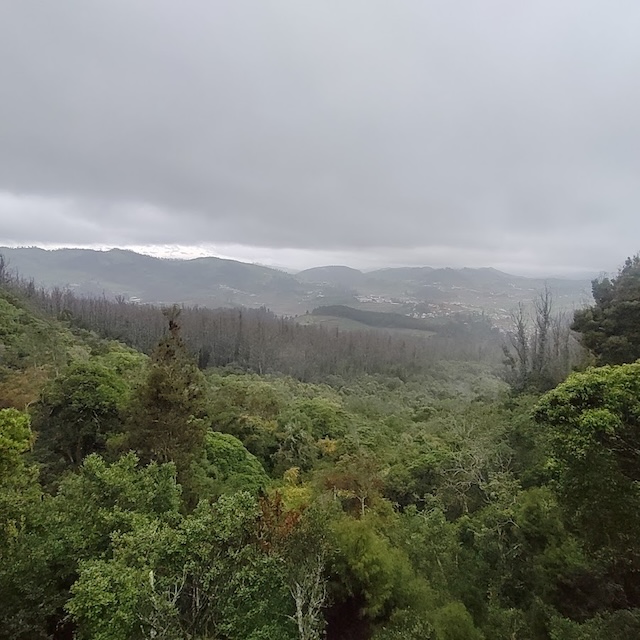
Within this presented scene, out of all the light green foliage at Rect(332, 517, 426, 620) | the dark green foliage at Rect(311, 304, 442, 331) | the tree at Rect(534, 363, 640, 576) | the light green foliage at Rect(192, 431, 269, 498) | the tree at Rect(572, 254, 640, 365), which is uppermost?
the tree at Rect(572, 254, 640, 365)

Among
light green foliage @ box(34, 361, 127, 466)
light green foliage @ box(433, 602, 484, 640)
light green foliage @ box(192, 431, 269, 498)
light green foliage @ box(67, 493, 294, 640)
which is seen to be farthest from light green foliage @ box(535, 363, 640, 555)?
light green foliage @ box(34, 361, 127, 466)

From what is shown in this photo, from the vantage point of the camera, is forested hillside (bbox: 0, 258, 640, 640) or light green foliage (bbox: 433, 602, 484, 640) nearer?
forested hillside (bbox: 0, 258, 640, 640)

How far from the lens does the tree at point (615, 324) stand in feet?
48.1

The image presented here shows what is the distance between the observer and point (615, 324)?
1541cm

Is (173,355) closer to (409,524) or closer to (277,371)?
(409,524)

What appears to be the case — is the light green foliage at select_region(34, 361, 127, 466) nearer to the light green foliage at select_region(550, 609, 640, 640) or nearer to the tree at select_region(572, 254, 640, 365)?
the light green foliage at select_region(550, 609, 640, 640)

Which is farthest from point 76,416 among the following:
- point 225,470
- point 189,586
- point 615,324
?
point 615,324

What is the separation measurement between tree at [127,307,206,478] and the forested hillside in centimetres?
5

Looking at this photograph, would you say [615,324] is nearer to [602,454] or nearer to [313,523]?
[602,454]

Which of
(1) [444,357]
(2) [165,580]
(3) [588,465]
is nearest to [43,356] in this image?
(2) [165,580]

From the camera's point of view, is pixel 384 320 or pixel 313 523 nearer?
pixel 313 523

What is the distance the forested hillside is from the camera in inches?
262

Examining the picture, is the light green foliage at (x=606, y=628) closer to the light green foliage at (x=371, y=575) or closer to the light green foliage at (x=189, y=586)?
the light green foliage at (x=371, y=575)

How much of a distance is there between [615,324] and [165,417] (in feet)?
52.5
